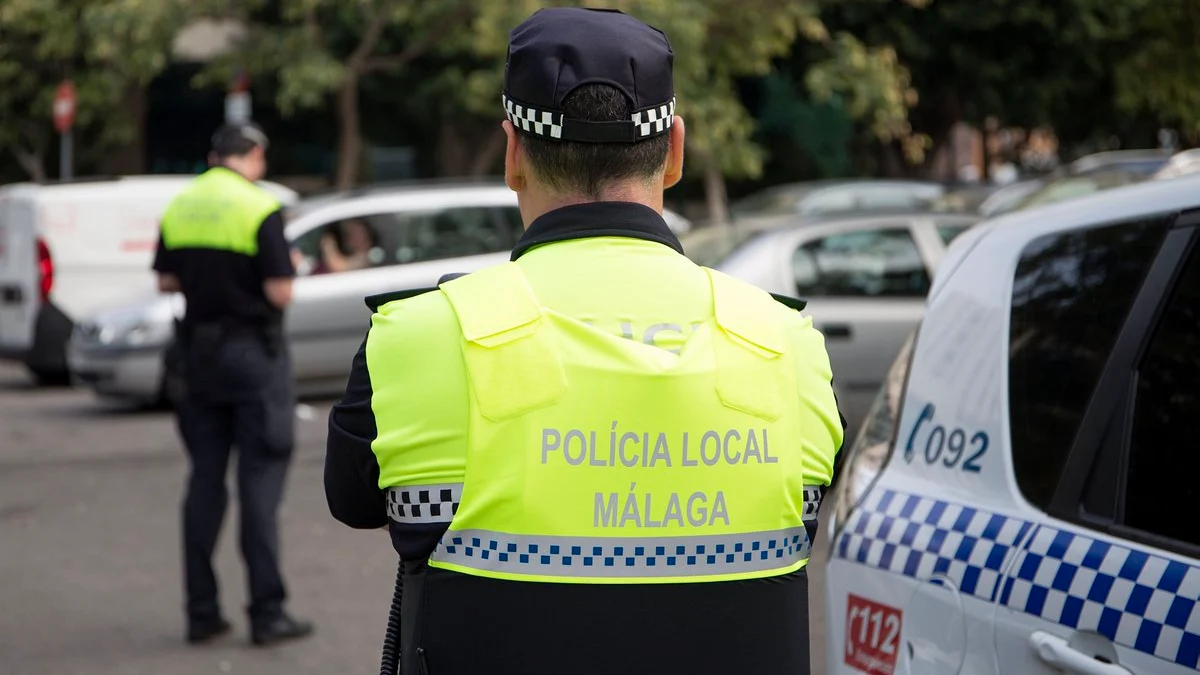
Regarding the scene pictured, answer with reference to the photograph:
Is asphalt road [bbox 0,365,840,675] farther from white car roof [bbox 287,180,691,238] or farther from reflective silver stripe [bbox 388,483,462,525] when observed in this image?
reflective silver stripe [bbox 388,483,462,525]

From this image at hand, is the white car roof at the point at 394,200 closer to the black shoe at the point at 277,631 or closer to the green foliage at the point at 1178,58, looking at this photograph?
the green foliage at the point at 1178,58

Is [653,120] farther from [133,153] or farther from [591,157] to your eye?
[133,153]

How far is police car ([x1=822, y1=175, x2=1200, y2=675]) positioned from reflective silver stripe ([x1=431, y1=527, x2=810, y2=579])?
70 cm

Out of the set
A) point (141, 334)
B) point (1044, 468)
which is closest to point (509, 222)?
point (141, 334)

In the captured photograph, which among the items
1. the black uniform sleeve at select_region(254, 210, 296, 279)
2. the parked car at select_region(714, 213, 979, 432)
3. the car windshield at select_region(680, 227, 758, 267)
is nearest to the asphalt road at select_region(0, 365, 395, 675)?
the black uniform sleeve at select_region(254, 210, 296, 279)

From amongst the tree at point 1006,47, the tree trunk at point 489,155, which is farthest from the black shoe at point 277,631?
the tree at point 1006,47

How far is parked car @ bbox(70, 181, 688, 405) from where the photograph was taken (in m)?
12.3

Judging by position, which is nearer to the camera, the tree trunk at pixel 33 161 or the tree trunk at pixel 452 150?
the tree trunk at pixel 33 161

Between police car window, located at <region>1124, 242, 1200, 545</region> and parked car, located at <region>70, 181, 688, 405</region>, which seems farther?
parked car, located at <region>70, 181, 688, 405</region>

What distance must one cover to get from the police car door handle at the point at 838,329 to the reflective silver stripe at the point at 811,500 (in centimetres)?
680

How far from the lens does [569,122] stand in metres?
1.97

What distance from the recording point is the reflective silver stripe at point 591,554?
1928 mm

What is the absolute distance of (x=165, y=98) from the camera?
1180 inches

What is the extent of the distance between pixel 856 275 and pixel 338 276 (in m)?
4.69
